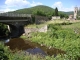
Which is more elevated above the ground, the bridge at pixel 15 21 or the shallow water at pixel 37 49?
the bridge at pixel 15 21

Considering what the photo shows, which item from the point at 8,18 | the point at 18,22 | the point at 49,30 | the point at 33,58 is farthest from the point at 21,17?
the point at 33,58

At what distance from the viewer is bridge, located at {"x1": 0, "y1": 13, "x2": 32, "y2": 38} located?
55056 millimetres

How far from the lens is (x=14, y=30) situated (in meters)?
63.1

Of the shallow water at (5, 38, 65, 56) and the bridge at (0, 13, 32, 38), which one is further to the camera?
the bridge at (0, 13, 32, 38)

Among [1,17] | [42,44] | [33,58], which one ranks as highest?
[1,17]

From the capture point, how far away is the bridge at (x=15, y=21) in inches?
2168

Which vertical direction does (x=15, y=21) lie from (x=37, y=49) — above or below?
above

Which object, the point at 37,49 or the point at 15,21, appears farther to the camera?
the point at 15,21

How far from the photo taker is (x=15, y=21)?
59250 millimetres

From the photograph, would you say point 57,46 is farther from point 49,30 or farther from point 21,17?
point 21,17

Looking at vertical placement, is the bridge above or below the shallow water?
above

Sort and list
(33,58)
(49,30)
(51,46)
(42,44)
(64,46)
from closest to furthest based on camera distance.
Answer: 1. (33,58)
2. (64,46)
3. (51,46)
4. (42,44)
5. (49,30)

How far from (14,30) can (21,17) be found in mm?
5454

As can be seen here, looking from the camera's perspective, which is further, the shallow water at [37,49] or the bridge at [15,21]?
the bridge at [15,21]
